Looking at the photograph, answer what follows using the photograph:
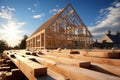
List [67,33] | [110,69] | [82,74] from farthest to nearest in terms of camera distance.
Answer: [67,33] → [110,69] → [82,74]

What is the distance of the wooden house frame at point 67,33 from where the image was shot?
46.2 feet

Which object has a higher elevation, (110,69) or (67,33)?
(67,33)

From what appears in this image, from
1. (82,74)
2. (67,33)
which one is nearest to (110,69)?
→ (82,74)

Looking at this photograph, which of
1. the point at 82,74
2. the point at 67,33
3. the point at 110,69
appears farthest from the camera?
the point at 67,33

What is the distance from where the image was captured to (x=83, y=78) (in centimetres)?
99

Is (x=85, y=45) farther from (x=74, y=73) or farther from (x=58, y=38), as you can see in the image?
(x=74, y=73)

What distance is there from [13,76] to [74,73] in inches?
63.0

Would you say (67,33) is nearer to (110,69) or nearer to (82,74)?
(110,69)

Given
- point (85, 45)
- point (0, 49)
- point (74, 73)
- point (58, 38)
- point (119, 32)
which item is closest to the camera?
point (74, 73)

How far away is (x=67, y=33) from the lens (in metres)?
14.8

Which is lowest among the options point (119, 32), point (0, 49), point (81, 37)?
point (0, 49)

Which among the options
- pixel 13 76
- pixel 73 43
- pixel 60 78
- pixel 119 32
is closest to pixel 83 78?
pixel 60 78

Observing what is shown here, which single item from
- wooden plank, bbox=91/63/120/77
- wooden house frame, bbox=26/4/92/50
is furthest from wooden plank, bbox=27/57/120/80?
wooden house frame, bbox=26/4/92/50

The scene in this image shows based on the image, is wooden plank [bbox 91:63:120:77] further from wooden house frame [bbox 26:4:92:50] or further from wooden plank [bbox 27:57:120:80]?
wooden house frame [bbox 26:4:92:50]
